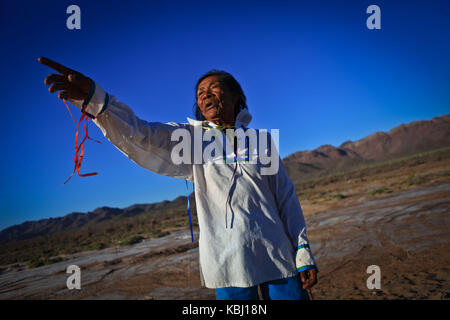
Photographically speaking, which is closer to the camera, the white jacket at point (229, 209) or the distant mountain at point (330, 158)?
the white jacket at point (229, 209)

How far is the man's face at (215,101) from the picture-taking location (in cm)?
182

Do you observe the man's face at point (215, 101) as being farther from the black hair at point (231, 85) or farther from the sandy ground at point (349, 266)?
the sandy ground at point (349, 266)

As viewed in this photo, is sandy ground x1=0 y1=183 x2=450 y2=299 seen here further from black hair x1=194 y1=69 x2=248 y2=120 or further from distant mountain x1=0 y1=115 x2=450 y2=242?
distant mountain x1=0 y1=115 x2=450 y2=242

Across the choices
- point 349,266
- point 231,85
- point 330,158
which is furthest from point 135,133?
point 330,158

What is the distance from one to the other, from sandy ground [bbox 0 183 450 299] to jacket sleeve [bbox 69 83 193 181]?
3.31 meters

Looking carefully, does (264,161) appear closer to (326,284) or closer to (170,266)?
(326,284)

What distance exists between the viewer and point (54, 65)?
120cm

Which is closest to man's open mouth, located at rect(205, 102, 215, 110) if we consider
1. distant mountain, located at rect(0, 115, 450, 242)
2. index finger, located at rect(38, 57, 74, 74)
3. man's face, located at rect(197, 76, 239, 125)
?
man's face, located at rect(197, 76, 239, 125)

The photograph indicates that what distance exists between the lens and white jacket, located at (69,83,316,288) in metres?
1.42

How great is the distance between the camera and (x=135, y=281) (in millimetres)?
5910

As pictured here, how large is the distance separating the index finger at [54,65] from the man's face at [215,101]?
2.88ft

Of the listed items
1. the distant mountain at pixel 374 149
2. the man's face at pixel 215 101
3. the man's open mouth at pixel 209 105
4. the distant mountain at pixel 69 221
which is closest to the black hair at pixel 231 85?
the man's face at pixel 215 101

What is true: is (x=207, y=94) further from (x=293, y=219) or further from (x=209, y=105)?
(x=293, y=219)
